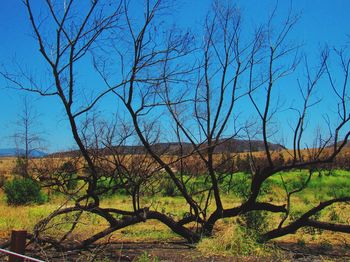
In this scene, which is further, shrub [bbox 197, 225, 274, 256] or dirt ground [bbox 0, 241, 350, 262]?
shrub [bbox 197, 225, 274, 256]

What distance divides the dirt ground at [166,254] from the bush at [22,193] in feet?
39.3

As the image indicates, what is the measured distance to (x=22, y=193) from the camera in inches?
797

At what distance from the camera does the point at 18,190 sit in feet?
66.3

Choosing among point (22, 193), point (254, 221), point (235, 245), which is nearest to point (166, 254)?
point (235, 245)

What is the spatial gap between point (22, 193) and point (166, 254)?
13734mm

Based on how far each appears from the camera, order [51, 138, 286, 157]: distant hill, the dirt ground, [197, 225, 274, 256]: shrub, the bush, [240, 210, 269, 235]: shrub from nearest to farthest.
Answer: the dirt ground, [197, 225, 274, 256]: shrub, [240, 210, 269, 235]: shrub, [51, 138, 286, 157]: distant hill, the bush

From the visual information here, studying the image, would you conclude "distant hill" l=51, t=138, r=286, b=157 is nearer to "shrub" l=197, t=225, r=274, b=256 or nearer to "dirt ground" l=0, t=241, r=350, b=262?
"dirt ground" l=0, t=241, r=350, b=262

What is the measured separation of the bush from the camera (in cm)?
2005

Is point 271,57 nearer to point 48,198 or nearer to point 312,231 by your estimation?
point 312,231

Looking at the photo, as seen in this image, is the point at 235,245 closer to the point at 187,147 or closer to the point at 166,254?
the point at 166,254

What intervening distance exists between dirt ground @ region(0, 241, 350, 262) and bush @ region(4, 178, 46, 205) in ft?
39.3

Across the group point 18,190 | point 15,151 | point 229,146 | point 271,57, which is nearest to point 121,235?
point 229,146

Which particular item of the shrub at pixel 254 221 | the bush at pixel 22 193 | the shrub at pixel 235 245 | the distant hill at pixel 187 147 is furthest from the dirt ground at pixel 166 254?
the bush at pixel 22 193

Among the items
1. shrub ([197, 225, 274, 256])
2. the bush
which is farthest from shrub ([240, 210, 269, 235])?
the bush
